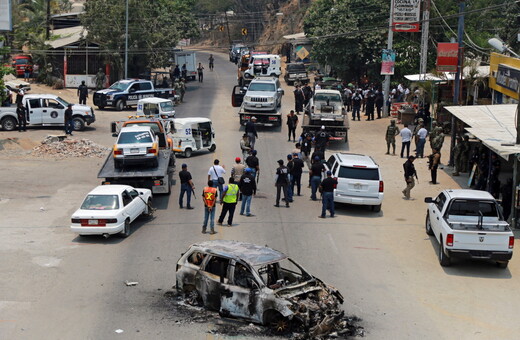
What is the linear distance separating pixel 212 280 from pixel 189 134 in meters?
18.7

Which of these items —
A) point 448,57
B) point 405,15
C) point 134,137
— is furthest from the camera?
point 405,15

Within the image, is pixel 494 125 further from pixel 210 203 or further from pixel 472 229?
pixel 210 203

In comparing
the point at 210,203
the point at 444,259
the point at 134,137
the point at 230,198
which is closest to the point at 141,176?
the point at 134,137

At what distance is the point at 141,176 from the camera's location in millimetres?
24250

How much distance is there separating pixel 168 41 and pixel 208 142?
28293 mm

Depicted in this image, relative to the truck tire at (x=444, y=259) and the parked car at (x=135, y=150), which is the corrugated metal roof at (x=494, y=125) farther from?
the parked car at (x=135, y=150)

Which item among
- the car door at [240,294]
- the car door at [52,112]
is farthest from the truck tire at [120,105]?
the car door at [240,294]

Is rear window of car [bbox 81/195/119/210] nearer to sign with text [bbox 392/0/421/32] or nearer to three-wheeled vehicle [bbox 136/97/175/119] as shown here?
three-wheeled vehicle [bbox 136/97/175/119]

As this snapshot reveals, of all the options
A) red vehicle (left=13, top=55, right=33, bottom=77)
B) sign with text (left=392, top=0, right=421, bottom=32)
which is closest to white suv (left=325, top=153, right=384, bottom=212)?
sign with text (left=392, top=0, right=421, bottom=32)

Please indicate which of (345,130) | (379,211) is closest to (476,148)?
(379,211)

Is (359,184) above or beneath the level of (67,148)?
above

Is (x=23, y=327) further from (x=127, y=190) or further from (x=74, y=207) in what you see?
(x=74, y=207)

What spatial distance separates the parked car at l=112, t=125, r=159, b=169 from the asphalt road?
5.43 ft

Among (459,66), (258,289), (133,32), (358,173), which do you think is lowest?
(258,289)
